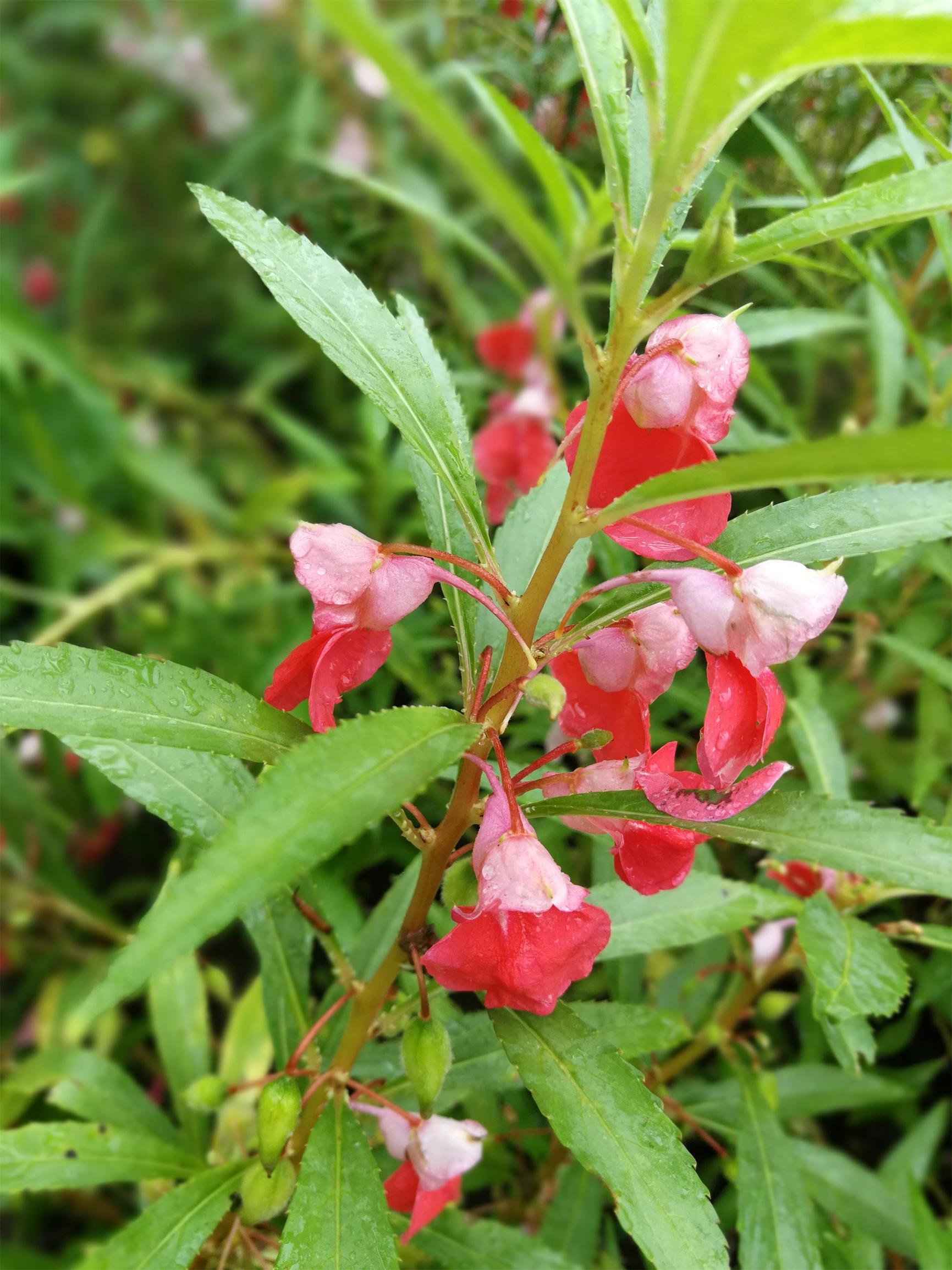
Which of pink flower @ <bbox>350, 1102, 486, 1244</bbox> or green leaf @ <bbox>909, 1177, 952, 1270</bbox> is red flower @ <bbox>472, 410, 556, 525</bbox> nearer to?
pink flower @ <bbox>350, 1102, 486, 1244</bbox>

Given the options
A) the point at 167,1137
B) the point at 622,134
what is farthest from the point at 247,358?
the point at 622,134

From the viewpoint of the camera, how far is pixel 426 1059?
621 mm

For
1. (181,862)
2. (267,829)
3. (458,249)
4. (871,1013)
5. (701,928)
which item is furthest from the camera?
(458,249)

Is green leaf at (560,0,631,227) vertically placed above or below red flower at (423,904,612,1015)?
above

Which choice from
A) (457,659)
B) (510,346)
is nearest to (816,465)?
(457,659)

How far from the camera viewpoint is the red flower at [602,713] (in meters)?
0.62

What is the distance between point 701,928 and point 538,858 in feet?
1.06

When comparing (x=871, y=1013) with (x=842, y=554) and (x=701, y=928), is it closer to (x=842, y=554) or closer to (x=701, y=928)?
(x=701, y=928)

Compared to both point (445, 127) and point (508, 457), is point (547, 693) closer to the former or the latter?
point (445, 127)

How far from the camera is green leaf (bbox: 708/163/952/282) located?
497 millimetres

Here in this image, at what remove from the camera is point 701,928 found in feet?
2.61

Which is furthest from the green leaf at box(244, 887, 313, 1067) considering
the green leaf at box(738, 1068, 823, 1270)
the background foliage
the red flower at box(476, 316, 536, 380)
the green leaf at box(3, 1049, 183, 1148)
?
the red flower at box(476, 316, 536, 380)

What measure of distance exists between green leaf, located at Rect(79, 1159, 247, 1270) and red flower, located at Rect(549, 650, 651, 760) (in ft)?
1.58

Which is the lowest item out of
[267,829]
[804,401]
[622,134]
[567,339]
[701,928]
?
[804,401]
